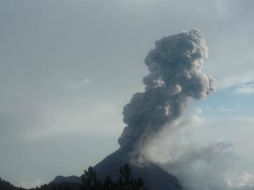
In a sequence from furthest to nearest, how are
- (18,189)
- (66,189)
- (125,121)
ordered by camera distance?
A: (125,121) < (18,189) < (66,189)

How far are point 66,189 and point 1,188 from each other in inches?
3606

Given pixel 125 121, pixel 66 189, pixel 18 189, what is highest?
pixel 125 121

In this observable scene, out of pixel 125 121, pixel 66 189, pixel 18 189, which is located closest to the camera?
pixel 66 189

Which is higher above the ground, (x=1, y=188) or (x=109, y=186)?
(x=1, y=188)

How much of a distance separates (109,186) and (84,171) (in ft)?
7.47

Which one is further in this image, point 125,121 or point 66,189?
point 125,121

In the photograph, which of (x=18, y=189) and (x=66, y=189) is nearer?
(x=66, y=189)

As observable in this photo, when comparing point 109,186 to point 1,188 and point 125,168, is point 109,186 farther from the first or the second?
point 1,188

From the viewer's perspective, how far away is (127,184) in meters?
30.7

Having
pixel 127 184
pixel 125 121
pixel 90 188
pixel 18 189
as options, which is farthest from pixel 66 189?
pixel 125 121

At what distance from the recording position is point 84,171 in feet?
103

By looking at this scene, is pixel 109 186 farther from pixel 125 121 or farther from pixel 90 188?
pixel 125 121

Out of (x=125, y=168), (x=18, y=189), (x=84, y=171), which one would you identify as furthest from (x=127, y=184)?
(x=18, y=189)

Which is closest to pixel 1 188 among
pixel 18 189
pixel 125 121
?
pixel 18 189
